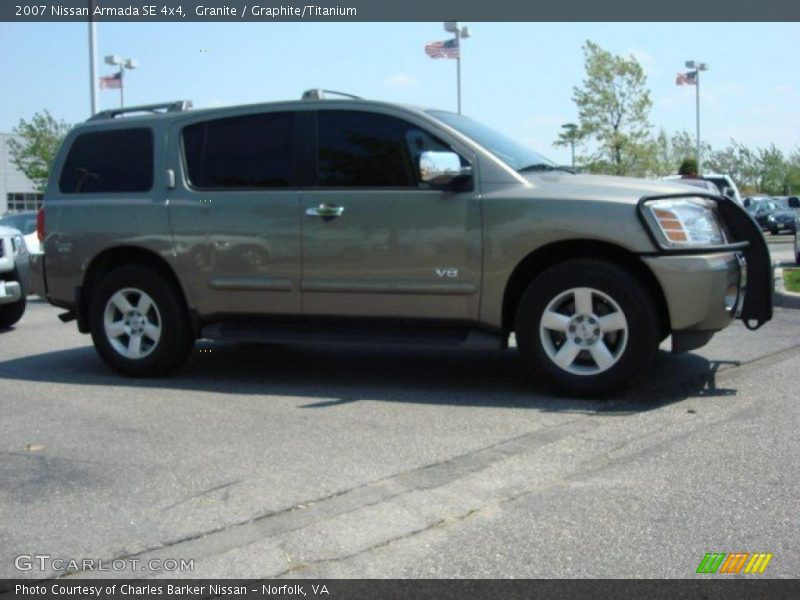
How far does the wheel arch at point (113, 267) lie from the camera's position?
23.4 feet

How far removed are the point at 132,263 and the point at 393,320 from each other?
213 centimetres

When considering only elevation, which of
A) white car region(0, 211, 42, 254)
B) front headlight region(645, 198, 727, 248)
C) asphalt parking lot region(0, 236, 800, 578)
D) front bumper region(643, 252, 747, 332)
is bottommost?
asphalt parking lot region(0, 236, 800, 578)

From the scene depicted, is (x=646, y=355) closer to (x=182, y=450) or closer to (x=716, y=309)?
(x=716, y=309)

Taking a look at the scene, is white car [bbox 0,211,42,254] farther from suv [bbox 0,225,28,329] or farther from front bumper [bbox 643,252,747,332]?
front bumper [bbox 643,252,747,332]

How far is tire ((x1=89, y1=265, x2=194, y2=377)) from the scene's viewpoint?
7035mm

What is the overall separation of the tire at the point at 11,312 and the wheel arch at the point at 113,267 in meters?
3.59

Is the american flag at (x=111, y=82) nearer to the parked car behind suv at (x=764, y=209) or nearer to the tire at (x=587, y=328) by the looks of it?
the parked car behind suv at (x=764, y=209)

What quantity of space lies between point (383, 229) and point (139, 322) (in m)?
2.10

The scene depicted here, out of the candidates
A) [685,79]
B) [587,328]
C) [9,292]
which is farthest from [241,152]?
[685,79]

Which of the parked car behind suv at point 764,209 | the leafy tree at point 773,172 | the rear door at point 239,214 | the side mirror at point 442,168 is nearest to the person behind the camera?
the side mirror at point 442,168

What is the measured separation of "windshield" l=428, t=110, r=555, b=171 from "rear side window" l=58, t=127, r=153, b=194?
7.33ft

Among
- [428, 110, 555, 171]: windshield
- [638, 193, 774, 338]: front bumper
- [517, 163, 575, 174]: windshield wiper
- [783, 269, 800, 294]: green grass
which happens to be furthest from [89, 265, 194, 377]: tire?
[783, 269, 800, 294]: green grass

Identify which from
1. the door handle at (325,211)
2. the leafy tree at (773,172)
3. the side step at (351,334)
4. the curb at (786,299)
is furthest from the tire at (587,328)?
the leafy tree at (773,172)

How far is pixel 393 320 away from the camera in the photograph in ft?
21.3
